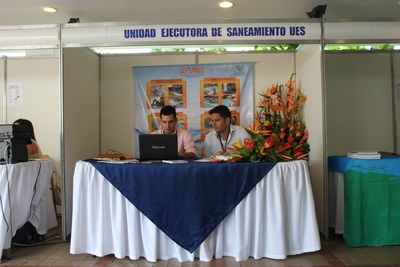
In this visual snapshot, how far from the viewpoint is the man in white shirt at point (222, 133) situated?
3791 millimetres

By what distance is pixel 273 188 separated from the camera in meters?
2.70

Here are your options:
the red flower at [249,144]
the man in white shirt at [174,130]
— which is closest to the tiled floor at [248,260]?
the red flower at [249,144]

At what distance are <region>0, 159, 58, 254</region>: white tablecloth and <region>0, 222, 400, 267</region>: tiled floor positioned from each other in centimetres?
27

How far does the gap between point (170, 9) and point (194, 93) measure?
3.77 feet

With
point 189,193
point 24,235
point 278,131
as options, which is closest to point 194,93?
point 278,131

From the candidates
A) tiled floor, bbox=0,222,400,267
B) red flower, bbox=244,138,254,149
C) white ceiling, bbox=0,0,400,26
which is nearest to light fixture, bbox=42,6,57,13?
white ceiling, bbox=0,0,400,26

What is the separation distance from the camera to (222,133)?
3887 millimetres

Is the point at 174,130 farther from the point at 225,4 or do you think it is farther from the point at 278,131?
the point at 225,4

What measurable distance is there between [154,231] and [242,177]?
90 cm

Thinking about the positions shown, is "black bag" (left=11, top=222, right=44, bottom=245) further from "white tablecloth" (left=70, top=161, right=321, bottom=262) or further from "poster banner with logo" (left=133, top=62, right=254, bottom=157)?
"poster banner with logo" (left=133, top=62, right=254, bottom=157)

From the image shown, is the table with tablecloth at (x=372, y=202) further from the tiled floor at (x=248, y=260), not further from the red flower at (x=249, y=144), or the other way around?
the red flower at (x=249, y=144)

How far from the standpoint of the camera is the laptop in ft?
10.1

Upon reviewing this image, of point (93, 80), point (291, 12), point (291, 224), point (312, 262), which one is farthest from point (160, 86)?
point (312, 262)

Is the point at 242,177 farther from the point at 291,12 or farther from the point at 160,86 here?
the point at 291,12
